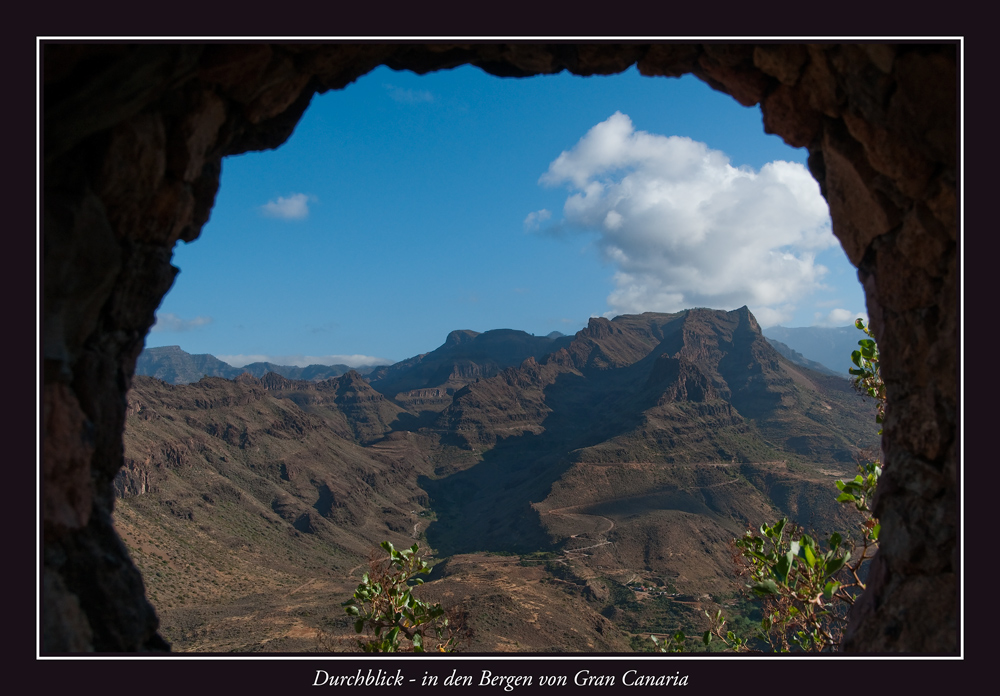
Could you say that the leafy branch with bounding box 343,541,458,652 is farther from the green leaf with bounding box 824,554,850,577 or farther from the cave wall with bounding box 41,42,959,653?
the green leaf with bounding box 824,554,850,577

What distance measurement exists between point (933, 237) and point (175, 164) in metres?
9.51

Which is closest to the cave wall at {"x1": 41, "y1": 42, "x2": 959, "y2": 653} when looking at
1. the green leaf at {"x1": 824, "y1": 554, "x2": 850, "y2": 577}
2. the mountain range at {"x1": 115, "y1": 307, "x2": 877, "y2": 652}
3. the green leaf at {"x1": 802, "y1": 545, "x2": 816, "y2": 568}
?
the green leaf at {"x1": 824, "y1": 554, "x2": 850, "y2": 577}

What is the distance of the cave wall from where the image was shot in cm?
625

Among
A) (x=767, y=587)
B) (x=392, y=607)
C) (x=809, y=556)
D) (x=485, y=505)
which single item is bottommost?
(x=485, y=505)

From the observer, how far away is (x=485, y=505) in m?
131

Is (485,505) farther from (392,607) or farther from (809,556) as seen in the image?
(809,556)

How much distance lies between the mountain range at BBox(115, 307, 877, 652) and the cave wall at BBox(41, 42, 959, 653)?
18144 millimetres

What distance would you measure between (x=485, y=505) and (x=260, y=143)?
12800 centimetres

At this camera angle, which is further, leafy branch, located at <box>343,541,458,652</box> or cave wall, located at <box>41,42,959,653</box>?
leafy branch, located at <box>343,541,458,652</box>

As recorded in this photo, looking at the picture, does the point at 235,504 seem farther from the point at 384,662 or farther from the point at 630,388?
the point at 630,388

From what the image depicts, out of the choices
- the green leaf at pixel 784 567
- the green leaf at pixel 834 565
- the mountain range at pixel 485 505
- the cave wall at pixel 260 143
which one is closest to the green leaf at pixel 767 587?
the green leaf at pixel 784 567

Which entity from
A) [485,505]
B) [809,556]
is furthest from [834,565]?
[485,505]

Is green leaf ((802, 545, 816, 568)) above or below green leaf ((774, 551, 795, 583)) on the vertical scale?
above

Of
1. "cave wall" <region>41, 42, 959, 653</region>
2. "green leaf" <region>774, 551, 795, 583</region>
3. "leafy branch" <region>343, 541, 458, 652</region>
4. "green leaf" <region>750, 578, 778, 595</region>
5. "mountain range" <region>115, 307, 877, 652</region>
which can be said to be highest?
"cave wall" <region>41, 42, 959, 653</region>
